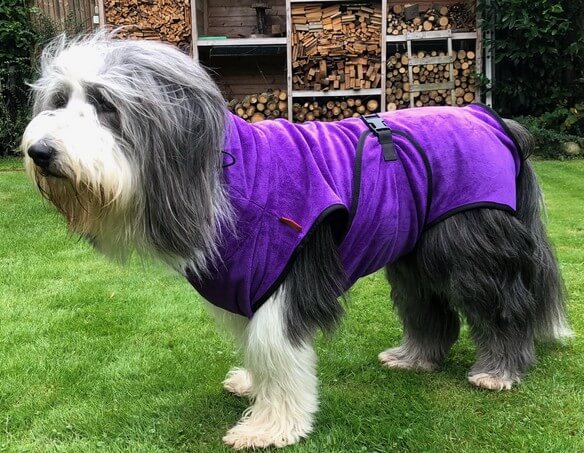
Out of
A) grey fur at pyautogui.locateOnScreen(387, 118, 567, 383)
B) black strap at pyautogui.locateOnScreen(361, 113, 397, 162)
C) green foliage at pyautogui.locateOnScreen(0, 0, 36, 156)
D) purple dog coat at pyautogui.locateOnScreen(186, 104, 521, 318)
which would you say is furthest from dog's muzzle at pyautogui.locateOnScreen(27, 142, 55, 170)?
green foliage at pyautogui.locateOnScreen(0, 0, 36, 156)

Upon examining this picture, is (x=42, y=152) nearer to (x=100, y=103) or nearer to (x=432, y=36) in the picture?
(x=100, y=103)

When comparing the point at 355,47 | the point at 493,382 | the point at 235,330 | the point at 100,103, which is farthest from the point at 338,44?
the point at 100,103

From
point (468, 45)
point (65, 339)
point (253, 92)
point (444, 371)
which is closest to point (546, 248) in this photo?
point (444, 371)

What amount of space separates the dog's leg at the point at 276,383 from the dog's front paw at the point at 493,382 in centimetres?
86

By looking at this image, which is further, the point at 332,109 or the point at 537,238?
the point at 332,109

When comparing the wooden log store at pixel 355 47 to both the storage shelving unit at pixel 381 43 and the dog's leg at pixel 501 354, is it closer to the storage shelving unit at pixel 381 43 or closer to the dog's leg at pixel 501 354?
the storage shelving unit at pixel 381 43

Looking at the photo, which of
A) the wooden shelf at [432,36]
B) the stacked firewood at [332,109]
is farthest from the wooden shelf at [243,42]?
the wooden shelf at [432,36]

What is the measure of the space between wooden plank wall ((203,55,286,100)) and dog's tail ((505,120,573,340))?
8520mm

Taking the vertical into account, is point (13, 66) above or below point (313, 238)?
above

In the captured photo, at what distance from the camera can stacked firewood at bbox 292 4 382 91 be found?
31.7 feet

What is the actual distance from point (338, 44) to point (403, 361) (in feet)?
24.3

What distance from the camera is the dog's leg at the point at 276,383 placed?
2.29 meters

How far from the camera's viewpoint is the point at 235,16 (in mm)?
11094

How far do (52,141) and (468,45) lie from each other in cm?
931
